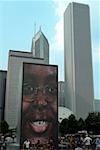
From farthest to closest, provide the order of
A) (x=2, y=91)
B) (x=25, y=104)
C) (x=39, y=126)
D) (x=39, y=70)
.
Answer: (x=2, y=91), (x=39, y=70), (x=25, y=104), (x=39, y=126)

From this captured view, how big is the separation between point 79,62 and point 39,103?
216ft

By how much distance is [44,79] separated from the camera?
55.3 metres

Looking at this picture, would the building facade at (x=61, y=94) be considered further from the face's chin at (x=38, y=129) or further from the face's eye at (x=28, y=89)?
the face's chin at (x=38, y=129)

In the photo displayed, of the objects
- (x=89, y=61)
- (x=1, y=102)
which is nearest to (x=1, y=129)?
(x=1, y=102)

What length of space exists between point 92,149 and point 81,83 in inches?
3798

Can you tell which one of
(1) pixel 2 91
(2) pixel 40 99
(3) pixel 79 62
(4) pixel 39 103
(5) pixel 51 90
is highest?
(3) pixel 79 62

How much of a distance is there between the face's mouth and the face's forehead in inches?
354

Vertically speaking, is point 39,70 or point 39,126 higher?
point 39,70

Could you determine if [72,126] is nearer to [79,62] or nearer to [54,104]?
[54,104]

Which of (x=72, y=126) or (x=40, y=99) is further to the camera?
(x=72, y=126)

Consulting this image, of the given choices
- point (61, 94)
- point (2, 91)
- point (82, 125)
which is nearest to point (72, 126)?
point (82, 125)

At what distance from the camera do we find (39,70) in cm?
5572

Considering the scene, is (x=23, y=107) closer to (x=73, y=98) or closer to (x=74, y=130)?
(x=74, y=130)

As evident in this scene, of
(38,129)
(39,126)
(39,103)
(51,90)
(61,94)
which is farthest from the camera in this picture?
(61,94)
